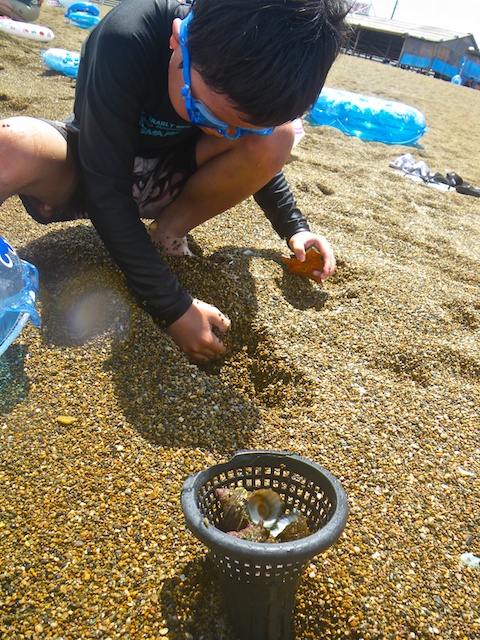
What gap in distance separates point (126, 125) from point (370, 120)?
4415 mm

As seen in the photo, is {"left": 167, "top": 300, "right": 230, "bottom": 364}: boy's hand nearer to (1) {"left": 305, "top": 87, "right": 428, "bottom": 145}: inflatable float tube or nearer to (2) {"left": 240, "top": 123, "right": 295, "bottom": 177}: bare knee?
(2) {"left": 240, "top": 123, "right": 295, "bottom": 177}: bare knee

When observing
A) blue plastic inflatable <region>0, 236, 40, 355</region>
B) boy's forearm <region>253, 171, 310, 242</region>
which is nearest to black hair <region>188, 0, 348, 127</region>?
blue plastic inflatable <region>0, 236, 40, 355</region>

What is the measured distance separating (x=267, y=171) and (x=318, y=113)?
3902 millimetres

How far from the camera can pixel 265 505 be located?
3.41 feet

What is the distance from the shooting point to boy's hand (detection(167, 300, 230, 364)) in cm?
155

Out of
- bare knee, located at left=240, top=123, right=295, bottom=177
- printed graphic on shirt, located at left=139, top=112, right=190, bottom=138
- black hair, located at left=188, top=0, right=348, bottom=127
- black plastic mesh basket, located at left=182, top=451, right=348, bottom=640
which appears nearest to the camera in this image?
black plastic mesh basket, located at left=182, top=451, right=348, bottom=640

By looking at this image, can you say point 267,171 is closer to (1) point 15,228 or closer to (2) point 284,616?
(1) point 15,228

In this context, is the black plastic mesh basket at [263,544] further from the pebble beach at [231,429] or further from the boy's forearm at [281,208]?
the boy's forearm at [281,208]

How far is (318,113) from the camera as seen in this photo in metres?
5.37

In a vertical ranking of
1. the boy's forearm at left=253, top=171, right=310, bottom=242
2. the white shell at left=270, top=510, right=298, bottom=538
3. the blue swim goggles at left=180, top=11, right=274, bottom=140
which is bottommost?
the white shell at left=270, top=510, right=298, bottom=538

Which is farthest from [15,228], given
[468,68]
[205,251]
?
[468,68]

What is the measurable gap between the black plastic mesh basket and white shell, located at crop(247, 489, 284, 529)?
0.15 feet

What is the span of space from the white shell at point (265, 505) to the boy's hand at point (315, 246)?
112 cm

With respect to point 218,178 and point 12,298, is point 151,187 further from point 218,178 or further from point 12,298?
point 12,298
